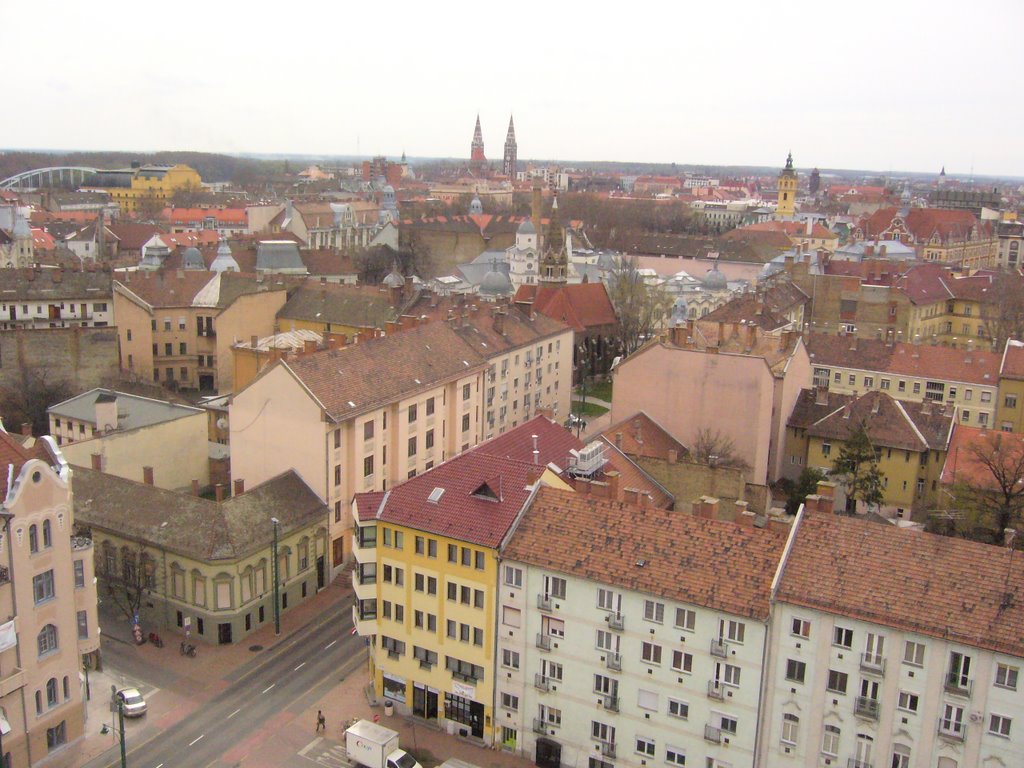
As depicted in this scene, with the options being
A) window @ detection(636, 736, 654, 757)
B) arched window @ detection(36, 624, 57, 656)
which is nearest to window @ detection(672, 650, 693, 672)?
window @ detection(636, 736, 654, 757)

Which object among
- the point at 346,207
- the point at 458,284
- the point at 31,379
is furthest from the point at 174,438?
the point at 346,207

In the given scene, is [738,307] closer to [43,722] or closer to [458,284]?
[458,284]

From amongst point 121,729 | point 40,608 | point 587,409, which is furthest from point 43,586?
point 587,409

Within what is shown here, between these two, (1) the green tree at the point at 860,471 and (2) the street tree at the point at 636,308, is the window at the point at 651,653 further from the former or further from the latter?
(2) the street tree at the point at 636,308

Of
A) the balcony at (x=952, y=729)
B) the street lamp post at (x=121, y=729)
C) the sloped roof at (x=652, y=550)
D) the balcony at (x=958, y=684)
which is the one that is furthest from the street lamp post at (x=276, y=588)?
the balcony at (x=958, y=684)

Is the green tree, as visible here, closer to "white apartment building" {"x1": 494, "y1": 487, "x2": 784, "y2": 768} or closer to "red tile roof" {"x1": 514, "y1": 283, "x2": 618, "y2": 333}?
"white apartment building" {"x1": 494, "y1": 487, "x2": 784, "y2": 768}

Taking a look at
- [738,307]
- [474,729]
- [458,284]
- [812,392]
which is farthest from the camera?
[458,284]
